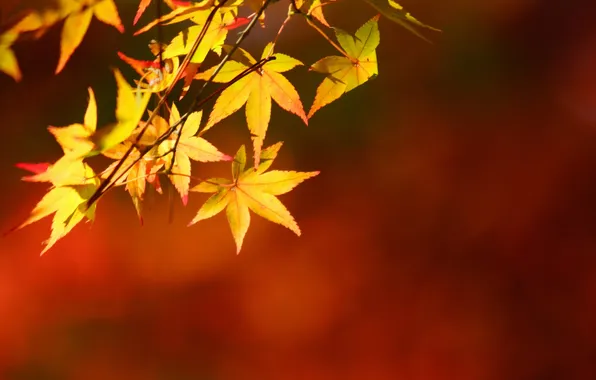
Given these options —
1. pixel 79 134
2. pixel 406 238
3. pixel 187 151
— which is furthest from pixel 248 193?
pixel 406 238

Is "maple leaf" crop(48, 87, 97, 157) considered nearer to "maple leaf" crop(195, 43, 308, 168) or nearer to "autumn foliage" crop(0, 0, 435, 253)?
"autumn foliage" crop(0, 0, 435, 253)

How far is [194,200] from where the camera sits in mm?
1483

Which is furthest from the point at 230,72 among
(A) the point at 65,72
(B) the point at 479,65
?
(B) the point at 479,65

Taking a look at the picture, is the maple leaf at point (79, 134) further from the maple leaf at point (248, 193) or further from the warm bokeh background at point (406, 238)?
the warm bokeh background at point (406, 238)

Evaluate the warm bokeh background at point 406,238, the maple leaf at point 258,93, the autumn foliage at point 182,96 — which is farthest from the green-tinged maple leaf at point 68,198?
the warm bokeh background at point 406,238

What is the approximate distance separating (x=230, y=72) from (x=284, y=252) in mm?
1361

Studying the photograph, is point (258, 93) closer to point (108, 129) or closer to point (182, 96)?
point (182, 96)

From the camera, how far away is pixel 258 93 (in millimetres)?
444

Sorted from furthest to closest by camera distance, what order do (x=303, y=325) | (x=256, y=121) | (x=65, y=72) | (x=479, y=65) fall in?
(x=303, y=325), (x=479, y=65), (x=65, y=72), (x=256, y=121)

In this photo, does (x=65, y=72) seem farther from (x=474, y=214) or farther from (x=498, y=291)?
(x=498, y=291)

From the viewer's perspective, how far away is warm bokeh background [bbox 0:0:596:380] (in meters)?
1.67

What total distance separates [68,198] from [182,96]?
0.11 metres

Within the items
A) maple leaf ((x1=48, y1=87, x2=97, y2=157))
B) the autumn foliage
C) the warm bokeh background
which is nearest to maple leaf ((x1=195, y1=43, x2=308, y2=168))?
the autumn foliage

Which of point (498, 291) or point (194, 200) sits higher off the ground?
point (498, 291)
